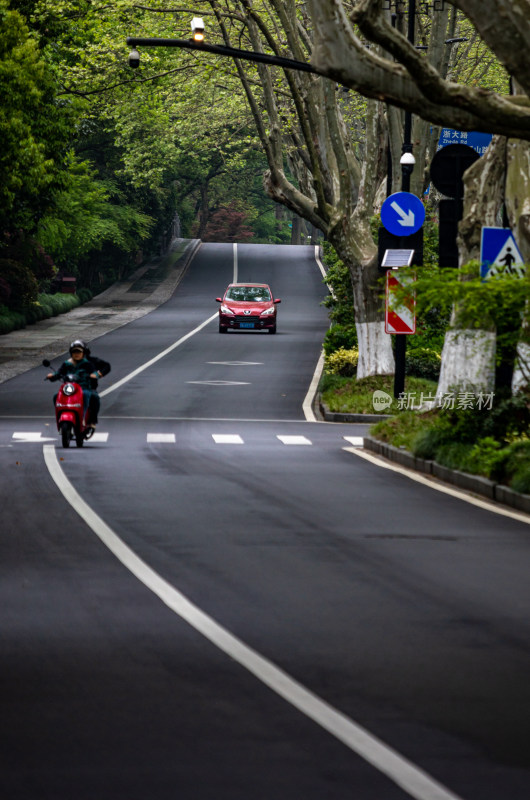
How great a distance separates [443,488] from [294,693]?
11.1m

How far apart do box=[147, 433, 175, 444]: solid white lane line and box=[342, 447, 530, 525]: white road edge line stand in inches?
123

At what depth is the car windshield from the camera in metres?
57.5

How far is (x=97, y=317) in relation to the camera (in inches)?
2655

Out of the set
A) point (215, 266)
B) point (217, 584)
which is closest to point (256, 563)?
point (217, 584)

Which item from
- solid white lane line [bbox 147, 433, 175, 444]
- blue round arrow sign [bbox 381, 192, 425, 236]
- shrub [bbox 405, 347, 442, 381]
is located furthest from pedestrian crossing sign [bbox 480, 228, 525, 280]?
shrub [bbox 405, 347, 442, 381]

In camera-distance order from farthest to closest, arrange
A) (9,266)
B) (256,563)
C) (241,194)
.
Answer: (241,194) → (9,266) → (256,563)

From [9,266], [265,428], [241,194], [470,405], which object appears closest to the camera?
[470,405]

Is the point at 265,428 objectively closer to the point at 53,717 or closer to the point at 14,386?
the point at 14,386

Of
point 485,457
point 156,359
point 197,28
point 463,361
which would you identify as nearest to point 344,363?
point 156,359

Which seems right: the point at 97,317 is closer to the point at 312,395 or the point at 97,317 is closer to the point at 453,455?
the point at 312,395

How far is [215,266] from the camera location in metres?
92.6

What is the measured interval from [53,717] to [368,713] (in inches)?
56.3

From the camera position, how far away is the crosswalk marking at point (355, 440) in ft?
83.9

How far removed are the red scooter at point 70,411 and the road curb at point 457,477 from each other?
15.0 feet
